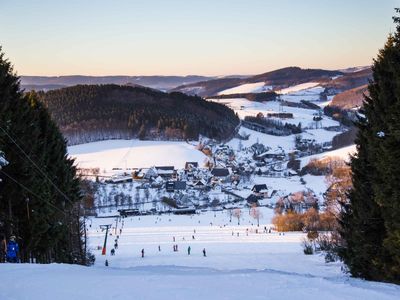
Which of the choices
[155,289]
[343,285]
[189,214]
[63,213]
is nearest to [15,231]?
[63,213]

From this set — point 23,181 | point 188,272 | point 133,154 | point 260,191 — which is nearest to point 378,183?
point 188,272

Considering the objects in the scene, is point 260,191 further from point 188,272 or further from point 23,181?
point 188,272

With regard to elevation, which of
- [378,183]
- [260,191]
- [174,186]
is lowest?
[260,191]

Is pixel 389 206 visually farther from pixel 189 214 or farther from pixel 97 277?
pixel 189 214

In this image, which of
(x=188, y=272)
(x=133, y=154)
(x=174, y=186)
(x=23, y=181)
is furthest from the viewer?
(x=133, y=154)

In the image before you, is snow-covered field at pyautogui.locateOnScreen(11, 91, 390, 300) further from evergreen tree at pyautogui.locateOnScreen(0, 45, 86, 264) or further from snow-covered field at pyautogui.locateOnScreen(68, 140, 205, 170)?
snow-covered field at pyautogui.locateOnScreen(68, 140, 205, 170)
